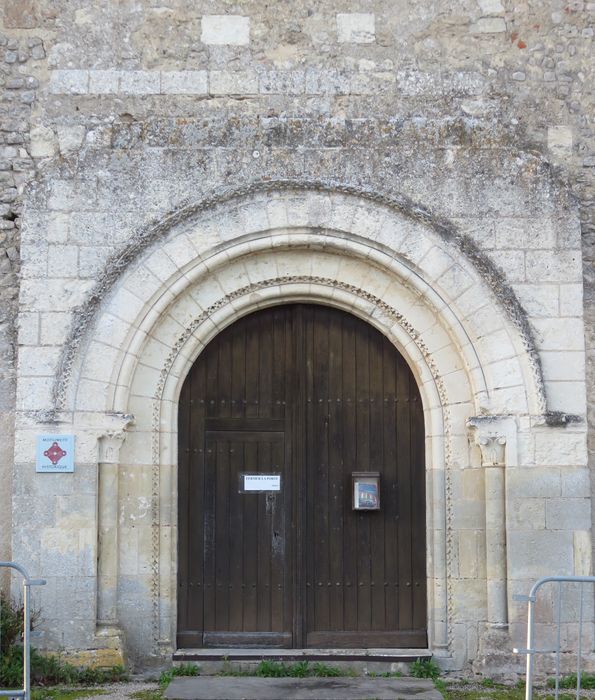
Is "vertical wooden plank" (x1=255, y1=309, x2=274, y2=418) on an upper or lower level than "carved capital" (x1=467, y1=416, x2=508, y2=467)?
upper

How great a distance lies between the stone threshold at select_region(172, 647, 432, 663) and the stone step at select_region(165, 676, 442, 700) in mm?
212

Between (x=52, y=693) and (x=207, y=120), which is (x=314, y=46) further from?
(x=52, y=693)

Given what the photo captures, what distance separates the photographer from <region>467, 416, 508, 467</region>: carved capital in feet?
22.4

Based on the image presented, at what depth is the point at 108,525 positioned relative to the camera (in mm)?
6820

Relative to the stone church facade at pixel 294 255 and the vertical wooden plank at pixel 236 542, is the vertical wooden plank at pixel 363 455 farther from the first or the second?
the vertical wooden plank at pixel 236 542

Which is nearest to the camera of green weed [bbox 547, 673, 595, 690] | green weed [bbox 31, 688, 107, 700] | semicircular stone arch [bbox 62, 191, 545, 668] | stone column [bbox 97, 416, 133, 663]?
green weed [bbox 31, 688, 107, 700]

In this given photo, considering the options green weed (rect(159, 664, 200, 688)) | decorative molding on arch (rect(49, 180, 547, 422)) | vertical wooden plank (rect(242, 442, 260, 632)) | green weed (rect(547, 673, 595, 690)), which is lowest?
green weed (rect(547, 673, 595, 690))

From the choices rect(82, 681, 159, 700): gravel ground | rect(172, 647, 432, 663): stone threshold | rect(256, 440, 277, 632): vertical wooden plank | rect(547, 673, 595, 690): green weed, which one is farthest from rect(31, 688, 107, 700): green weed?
rect(547, 673, 595, 690): green weed

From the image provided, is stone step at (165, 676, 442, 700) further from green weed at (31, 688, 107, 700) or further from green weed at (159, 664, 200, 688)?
green weed at (31, 688, 107, 700)

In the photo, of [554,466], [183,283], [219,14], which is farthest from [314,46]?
[554,466]

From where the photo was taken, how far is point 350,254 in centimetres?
712

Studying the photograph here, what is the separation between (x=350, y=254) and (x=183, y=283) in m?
1.23

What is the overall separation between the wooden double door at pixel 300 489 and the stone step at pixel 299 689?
0.49 metres

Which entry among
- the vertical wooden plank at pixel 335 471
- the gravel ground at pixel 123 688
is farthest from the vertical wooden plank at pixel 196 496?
the vertical wooden plank at pixel 335 471
